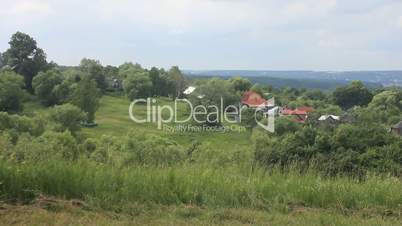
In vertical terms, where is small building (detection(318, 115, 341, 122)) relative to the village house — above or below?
below

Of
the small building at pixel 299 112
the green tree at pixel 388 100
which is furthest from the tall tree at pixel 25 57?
the green tree at pixel 388 100

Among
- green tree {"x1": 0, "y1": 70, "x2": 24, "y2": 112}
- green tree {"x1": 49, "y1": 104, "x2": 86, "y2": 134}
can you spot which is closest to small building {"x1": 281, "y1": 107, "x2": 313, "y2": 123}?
green tree {"x1": 49, "y1": 104, "x2": 86, "y2": 134}

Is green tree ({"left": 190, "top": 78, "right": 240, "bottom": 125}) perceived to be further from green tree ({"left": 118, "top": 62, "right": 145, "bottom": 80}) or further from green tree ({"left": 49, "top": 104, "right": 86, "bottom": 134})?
green tree ({"left": 49, "top": 104, "right": 86, "bottom": 134})

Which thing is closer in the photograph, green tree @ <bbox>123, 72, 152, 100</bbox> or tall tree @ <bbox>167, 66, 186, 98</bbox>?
green tree @ <bbox>123, 72, 152, 100</bbox>

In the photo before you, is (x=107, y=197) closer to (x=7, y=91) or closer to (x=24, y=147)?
(x=24, y=147)

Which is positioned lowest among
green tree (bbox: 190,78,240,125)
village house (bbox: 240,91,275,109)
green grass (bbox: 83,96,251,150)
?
green grass (bbox: 83,96,251,150)

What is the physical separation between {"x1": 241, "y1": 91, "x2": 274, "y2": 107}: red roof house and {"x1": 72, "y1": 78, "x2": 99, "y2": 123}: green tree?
29767 mm

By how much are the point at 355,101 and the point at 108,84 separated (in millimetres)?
51545

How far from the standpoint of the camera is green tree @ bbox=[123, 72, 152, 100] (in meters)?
95.1

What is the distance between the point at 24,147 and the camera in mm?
7520

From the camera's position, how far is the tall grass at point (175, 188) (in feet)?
19.8

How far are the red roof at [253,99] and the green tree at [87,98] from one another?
29.8 m

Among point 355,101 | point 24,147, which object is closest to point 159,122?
point 355,101

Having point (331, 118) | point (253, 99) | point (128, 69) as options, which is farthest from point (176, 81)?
point (331, 118)
